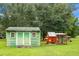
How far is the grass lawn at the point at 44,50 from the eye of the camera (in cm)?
798

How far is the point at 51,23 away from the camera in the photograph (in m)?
8.02

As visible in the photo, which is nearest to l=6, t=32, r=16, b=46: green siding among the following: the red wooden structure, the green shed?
the green shed

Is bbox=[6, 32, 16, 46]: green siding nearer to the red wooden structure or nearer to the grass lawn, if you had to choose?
the grass lawn

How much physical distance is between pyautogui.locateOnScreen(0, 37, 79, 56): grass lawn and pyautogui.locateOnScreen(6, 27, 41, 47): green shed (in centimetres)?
4

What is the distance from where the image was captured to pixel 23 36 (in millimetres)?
8008

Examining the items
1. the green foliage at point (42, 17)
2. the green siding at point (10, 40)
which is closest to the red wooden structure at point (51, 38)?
the green foliage at point (42, 17)

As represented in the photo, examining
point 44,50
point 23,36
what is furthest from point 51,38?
point 23,36

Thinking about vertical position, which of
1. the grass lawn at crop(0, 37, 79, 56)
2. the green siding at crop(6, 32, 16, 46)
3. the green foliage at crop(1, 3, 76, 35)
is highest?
the green foliage at crop(1, 3, 76, 35)

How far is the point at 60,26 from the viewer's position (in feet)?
26.3

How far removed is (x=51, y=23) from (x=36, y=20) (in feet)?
0.39

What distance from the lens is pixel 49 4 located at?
7.99 metres

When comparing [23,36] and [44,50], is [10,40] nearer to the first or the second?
[23,36]

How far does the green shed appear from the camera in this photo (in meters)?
7.99

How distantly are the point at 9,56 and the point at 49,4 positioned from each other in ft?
1.65
